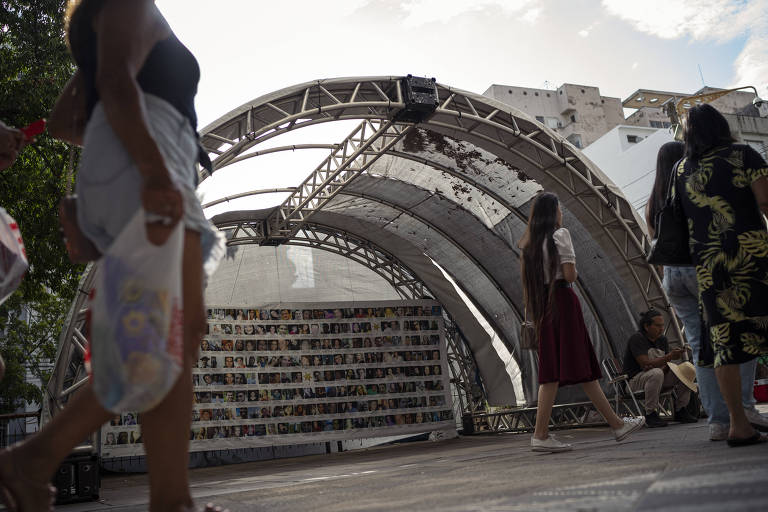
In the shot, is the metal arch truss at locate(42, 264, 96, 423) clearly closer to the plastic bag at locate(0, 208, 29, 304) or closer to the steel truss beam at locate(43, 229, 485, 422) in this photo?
the plastic bag at locate(0, 208, 29, 304)

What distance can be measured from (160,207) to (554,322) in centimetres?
316

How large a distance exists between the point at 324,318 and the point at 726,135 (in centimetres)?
907

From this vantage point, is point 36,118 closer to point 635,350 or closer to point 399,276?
point 399,276

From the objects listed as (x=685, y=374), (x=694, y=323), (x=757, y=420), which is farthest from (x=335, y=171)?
(x=757, y=420)

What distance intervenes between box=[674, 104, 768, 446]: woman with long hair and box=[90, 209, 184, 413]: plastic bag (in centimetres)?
237

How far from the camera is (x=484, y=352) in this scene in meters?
12.9

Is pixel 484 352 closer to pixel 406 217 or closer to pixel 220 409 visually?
pixel 406 217

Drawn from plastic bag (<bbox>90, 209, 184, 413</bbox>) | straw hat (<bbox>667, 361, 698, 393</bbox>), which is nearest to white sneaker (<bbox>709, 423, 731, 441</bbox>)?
plastic bag (<bbox>90, 209, 184, 413</bbox>)

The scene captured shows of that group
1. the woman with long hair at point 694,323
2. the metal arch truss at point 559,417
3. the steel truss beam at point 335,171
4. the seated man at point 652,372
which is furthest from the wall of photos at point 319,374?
the woman with long hair at point 694,323

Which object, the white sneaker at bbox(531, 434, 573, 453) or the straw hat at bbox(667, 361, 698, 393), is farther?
the straw hat at bbox(667, 361, 698, 393)

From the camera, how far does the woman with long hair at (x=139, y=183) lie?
4.58ft

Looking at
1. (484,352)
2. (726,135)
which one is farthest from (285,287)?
(726,135)

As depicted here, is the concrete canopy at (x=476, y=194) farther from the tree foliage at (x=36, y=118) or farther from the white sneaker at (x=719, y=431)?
the white sneaker at (x=719, y=431)

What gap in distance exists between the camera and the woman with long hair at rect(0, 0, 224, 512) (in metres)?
1.40
